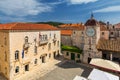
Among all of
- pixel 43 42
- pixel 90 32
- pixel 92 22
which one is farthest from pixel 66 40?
pixel 92 22

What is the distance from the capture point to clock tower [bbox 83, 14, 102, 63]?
35406 millimetres

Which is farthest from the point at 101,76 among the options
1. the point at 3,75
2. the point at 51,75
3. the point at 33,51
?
the point at 3,75

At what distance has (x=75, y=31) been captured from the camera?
4816 cm

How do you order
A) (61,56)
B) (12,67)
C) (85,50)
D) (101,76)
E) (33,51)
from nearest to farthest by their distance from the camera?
1. (101,76)
2. (12,67)
3. (33,51)
4. (85,50)
5. (61,56)

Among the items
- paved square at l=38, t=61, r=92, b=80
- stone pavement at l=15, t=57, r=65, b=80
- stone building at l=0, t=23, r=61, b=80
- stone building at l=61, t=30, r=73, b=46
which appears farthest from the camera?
stone building at l=61, t=30, r=73, b=46

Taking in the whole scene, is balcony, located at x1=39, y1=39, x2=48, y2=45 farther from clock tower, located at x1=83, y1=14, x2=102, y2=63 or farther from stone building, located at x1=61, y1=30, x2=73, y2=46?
stone building, located at x1=61, y1=30, x2=73, y2=46

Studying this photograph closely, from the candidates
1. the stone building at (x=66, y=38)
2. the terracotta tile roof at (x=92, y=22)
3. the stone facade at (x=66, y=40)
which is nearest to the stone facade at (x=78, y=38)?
the stone building at (x=66, y=38)

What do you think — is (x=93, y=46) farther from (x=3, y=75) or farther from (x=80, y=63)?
(x=3, y=75)

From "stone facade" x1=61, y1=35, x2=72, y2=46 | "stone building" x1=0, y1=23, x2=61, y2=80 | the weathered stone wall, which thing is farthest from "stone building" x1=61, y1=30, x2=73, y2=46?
the weathered stone wall

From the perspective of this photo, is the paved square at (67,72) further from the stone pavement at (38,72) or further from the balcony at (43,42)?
the balcony at (43,42)

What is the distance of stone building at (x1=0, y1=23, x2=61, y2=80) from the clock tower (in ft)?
39.8

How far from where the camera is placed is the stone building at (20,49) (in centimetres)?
2911

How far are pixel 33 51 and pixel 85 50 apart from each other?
46.8 ft

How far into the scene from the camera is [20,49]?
103 ft
